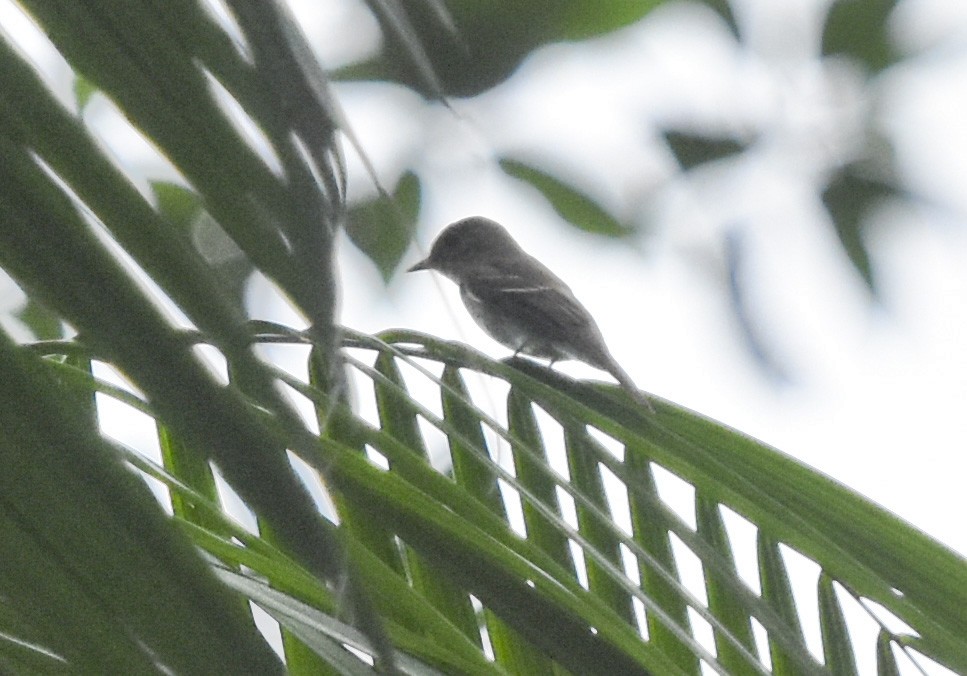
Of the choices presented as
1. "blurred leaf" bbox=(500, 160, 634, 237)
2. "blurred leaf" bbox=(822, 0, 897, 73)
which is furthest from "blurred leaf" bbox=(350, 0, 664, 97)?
"blurred leaf" bbox=(822, 0, 897, 73)

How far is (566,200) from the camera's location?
10.3 ft

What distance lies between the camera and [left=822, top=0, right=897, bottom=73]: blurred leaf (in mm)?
3152

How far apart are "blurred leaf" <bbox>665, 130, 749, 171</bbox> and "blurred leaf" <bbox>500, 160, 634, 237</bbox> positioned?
30 centimetres

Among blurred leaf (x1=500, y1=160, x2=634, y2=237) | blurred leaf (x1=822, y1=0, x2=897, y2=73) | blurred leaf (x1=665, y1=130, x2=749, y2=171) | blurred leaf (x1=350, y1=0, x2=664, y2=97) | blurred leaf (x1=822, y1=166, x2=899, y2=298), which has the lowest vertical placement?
blurred leaf (x1=350, y1=0, x2=664, y2=97)

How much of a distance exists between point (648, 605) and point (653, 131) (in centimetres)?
278

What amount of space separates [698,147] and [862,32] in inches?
19.2

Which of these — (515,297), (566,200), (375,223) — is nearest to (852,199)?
(566,200)

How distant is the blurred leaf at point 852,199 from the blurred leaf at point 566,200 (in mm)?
493

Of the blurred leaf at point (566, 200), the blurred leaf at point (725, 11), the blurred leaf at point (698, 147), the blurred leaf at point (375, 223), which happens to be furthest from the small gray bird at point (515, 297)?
the blurred leaf at point (375, 223)

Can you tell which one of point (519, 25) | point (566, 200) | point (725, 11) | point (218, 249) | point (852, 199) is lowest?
point (218, 249)

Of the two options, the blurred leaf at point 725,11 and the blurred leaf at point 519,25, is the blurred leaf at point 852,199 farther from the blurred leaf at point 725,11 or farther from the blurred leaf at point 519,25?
the blurred leaf at point 519,25

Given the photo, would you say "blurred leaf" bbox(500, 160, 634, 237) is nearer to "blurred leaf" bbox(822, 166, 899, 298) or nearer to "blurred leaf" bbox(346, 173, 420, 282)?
"blurred leaf" bbox(822, 166, 899, 298)

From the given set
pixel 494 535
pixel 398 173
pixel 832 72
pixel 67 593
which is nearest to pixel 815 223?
pixel 832 72

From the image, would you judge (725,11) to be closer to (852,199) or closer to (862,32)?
(862,32)
